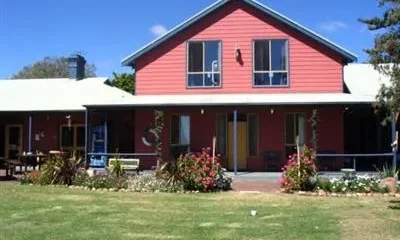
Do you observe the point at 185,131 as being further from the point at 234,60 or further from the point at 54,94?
the point at 54,94

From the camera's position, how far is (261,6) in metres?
25.6

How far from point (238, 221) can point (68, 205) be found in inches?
183

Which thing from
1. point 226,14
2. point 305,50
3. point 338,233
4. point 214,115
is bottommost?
point 338,233

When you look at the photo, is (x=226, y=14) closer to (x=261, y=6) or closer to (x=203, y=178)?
(x=261, y=6)

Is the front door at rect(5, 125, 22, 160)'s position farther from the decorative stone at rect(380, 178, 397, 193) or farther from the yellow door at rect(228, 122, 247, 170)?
the decorative stone at rect(380, 178, 397, 193)

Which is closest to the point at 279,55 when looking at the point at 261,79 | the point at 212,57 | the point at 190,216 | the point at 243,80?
the point at 261,79

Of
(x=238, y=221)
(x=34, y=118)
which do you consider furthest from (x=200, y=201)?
(x=34, y=118)

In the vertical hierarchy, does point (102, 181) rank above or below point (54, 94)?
below

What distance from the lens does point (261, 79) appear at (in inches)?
1017

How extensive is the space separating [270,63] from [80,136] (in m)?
10.6

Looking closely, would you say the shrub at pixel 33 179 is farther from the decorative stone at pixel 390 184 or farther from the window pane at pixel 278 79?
the decorative stone at pixel 390 184

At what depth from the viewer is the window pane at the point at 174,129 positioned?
26250 mm

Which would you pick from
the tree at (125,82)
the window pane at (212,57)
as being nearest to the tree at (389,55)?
the window pane at (212,57)

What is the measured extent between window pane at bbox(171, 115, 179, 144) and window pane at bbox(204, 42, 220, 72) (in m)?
2.57
